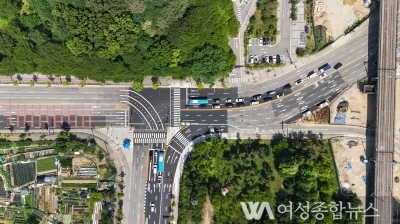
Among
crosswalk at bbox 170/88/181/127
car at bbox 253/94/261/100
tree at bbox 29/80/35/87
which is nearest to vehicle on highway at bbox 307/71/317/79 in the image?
car at bbox 253/94/261/100

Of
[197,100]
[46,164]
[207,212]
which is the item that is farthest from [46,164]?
[207,212]

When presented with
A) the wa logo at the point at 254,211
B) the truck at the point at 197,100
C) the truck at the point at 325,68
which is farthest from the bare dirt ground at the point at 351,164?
the truck at the point at 197,100

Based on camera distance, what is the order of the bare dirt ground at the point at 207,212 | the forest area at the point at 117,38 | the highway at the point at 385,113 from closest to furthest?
the forest area at the point at 117,38, the highway at the point at 385,113, the bare dirt ground at the point at 207,212

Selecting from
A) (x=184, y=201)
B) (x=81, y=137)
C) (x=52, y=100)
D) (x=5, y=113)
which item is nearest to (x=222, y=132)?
(x=184, y=201)

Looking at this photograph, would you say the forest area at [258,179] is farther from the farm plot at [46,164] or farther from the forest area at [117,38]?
the farm plot at [46,164]

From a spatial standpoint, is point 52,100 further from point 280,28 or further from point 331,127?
point 331,127

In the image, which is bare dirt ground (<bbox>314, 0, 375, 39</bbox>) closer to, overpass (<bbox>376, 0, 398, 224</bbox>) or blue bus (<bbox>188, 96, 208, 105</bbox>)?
overpass (<bbox>376, 0, 398, 224</bbox>)
